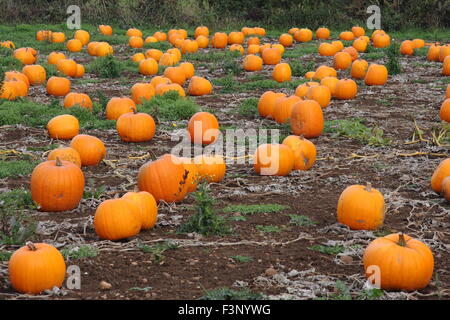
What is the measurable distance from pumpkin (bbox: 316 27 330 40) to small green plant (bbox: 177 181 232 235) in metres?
12.5

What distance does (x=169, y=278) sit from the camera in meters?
4.82

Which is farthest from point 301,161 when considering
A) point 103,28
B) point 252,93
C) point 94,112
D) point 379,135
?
point 103,28

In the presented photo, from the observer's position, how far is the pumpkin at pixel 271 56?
14.4m

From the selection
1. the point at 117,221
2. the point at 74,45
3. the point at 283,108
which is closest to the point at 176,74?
the point at 283,108

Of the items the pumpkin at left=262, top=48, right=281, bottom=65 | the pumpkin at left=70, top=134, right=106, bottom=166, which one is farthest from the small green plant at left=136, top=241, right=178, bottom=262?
the pumpkin at left=262, top=48, right=281, bottom=65

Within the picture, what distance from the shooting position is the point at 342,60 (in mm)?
13531

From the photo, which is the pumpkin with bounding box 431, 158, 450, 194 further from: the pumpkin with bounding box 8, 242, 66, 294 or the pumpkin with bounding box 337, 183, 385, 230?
the pumpkin with bounding box 8, 242, 66, 294

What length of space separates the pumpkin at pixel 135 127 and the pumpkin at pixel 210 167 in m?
1.67

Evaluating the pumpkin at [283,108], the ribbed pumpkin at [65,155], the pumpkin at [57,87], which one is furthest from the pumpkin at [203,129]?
Result: the pumpkin at [57,87]

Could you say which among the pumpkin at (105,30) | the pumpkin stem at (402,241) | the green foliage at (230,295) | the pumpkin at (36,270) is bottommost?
the green foliage at (230,295)

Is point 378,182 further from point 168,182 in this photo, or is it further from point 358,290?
point 358,290

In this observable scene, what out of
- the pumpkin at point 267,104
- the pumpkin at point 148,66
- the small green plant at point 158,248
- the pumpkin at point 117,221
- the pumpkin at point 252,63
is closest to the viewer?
the small green plant at point 158,248

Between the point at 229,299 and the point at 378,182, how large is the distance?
10.3ft

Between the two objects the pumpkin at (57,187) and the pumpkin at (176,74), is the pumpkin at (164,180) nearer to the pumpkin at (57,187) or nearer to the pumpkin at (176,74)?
the pumpkin at (57,187)
